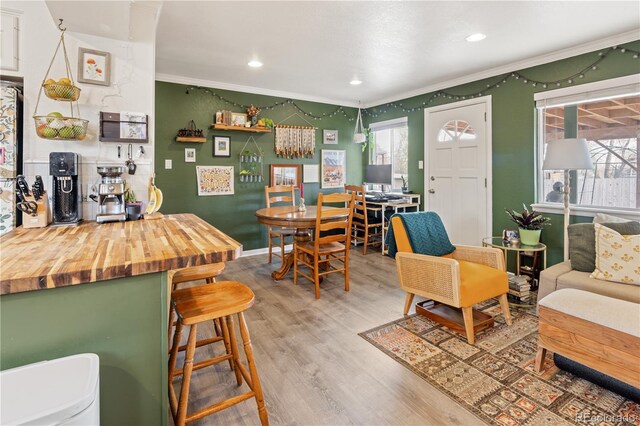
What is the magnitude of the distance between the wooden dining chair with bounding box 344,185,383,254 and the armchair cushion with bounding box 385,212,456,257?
6.39ft

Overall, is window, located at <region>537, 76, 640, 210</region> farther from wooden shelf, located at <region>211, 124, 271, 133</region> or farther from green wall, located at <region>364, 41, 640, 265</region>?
wooden shelf, located at <region>211, 124, 271, 133</region>

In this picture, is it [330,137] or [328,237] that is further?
[330,137]

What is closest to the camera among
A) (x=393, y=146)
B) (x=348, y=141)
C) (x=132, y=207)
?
(x=132, y=207)

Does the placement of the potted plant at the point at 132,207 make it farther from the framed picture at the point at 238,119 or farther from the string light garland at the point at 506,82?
the string light garland at the point at 506,82

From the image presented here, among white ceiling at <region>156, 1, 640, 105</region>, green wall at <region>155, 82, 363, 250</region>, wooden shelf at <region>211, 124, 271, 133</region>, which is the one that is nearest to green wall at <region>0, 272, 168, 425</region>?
white ceiling at <region>156, 1, 640, 105</region>

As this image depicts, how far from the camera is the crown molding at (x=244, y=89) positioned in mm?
4234

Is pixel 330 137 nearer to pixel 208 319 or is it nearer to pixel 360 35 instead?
pixel 360 35

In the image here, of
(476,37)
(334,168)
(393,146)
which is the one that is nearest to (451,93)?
(393,146)

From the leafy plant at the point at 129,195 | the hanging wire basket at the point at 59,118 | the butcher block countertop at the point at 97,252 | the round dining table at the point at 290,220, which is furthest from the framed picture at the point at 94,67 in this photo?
the round dining table at the point at 290,220

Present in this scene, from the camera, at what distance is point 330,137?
18.4 feet

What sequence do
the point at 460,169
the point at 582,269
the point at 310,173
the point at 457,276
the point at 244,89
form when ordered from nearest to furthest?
1. the point at 457,276
2. the point at 582,269
3. the point at 460,169
4. the point at 244,89
5. the point at 310,173

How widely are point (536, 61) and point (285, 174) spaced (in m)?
3.47

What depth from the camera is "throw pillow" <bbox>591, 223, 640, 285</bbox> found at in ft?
7.36

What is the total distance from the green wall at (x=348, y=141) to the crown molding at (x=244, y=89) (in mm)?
71
